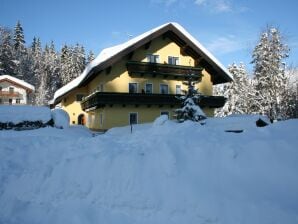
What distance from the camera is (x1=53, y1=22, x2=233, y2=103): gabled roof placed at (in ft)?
83.5

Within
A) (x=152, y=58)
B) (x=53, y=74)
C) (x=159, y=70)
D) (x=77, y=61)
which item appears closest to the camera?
(x=159, y=70)

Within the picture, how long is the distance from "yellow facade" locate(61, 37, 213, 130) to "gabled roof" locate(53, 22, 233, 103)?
1005 millimetres

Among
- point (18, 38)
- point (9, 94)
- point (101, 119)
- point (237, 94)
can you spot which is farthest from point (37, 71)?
point (101, 119)

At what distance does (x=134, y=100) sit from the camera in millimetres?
26891

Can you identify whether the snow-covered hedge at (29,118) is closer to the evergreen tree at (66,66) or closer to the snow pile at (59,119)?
the snow pile at (59,119)

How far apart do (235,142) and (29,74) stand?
79.8 metres

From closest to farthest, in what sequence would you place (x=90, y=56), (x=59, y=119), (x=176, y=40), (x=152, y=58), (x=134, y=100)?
(x=59, y=119) → (x=134, y=100) → (x=152, y=58) → (x=176, y=40) → (x=90, y=56)

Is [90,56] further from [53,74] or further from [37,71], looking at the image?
[37,71]

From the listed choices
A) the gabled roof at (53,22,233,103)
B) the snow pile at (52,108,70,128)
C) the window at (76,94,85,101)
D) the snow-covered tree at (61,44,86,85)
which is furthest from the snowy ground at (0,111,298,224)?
the snow-covered tree at (61,44,86,85)

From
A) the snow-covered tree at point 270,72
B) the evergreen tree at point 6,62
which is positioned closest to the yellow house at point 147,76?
the snow-covered tree at point 270,72

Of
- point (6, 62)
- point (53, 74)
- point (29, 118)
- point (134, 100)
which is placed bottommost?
point (29, 118)

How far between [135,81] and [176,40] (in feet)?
20.4

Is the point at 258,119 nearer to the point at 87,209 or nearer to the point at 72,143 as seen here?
the point at 72,143

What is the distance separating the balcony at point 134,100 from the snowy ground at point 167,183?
1583cm
